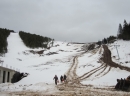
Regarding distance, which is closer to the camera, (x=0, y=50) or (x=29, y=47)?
(x=0, y=50)

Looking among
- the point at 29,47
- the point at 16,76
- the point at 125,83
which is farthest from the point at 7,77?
the point at 29,47

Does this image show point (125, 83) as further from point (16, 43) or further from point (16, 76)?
point (16, 43)

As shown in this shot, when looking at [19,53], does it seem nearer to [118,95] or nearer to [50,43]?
[50,43]

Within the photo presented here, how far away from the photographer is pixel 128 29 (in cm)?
8400

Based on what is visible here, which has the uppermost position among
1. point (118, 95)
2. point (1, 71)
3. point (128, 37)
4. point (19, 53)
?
point (128, 37)

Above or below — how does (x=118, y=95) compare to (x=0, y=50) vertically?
below

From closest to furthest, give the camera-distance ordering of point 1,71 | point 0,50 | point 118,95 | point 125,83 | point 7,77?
point 118,95, point 125,83, point 1,71, point 7,77, point 0,50

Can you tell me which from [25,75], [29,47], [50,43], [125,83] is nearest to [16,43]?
[29,47]

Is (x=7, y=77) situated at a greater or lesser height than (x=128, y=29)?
lesser

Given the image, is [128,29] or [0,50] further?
[128,29]

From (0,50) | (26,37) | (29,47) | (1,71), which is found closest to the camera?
(1,71)

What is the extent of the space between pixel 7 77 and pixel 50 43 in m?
76.2

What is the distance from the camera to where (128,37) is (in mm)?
83562

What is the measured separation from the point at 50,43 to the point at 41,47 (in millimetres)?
14105
